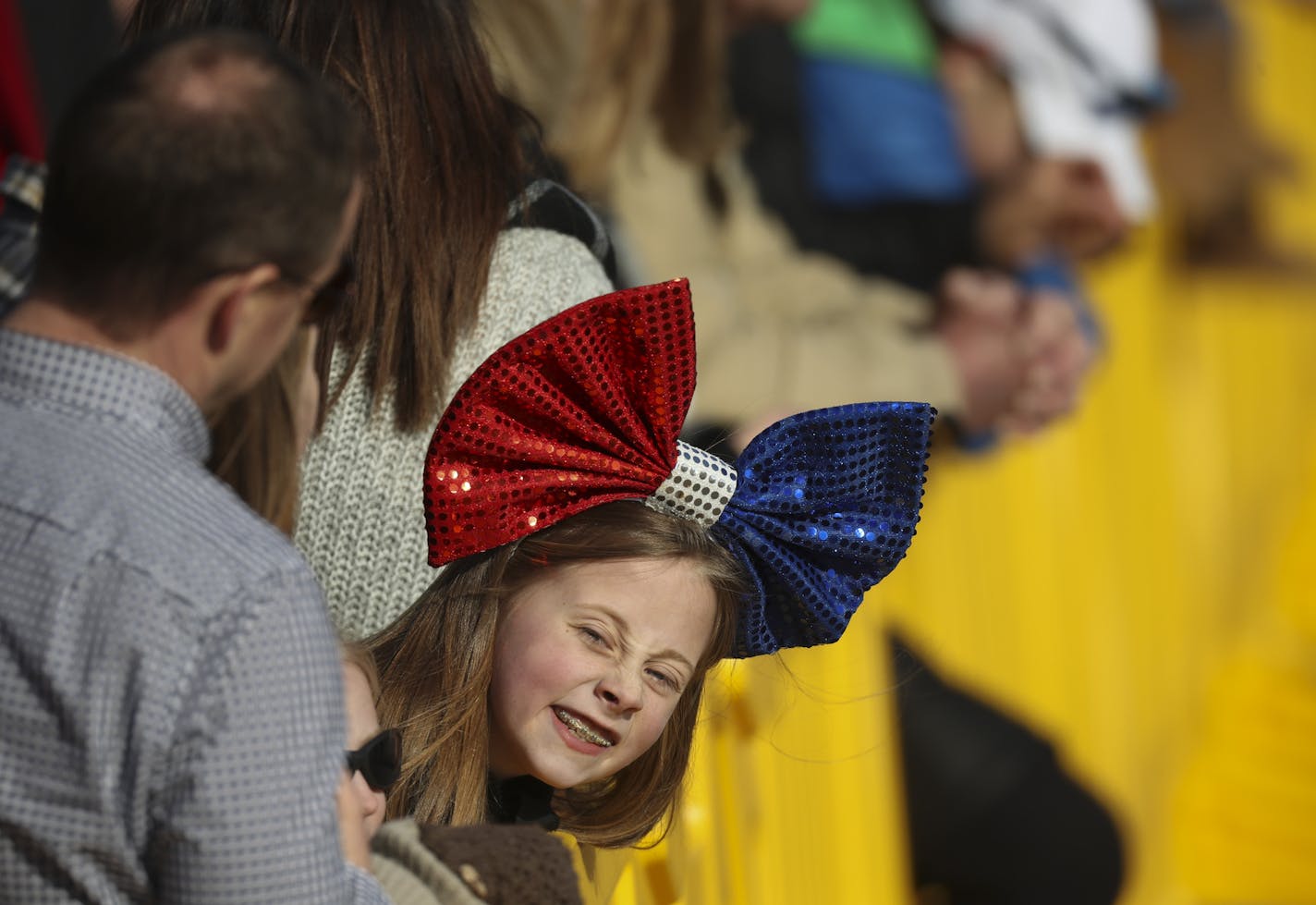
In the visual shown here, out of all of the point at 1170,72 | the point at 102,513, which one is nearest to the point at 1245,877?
the point at 1170,72

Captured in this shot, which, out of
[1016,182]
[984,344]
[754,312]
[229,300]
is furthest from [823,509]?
[1016,182]

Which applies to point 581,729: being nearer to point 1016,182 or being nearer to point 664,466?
point 664,466

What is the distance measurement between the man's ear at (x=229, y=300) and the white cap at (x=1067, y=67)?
2.67 m

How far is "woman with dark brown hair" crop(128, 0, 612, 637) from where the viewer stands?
126cm

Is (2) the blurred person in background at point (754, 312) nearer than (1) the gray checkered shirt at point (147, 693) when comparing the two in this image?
No

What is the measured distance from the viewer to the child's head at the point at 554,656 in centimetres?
114

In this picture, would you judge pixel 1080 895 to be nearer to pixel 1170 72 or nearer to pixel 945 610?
pixel 945 610

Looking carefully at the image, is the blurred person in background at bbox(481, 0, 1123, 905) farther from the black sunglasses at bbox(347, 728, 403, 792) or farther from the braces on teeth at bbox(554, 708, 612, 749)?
the black sunglasses at bbox(347, 728, 403, 792)

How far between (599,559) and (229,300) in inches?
14.1

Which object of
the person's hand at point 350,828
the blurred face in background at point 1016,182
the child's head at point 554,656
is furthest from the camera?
the blurred face in background at point 1016,182

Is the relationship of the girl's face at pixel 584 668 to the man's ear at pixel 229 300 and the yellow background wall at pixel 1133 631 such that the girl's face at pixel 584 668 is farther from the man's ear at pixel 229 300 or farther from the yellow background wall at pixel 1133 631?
the man's ear at pixel 229 300

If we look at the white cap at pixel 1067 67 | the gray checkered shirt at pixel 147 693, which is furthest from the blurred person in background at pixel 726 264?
the gray checkered shirt at pixel 147 693

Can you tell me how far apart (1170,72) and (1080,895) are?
288cm

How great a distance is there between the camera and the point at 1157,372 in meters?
5.05
